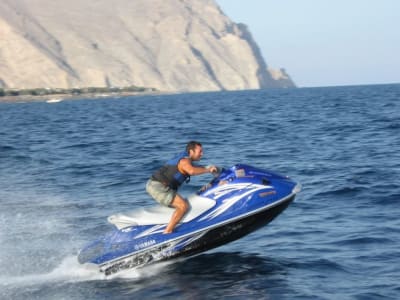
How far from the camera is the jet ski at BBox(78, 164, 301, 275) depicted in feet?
37.6

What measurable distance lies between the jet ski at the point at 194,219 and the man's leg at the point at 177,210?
0.10 meters

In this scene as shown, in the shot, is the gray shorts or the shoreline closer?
the gray shorts

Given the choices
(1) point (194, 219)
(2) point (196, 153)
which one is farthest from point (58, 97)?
(2) point (196, 153)

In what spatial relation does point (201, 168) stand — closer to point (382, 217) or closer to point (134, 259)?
→ point (134, 259)

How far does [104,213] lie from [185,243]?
192 inches

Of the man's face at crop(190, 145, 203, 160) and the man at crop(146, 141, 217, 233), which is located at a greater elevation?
the man's face at crop(190, 145, 203, 160)

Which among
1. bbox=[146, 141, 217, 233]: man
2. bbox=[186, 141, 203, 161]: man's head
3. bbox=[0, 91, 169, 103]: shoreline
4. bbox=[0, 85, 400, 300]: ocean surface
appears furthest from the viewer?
bbox=[0, 91, 169, 103]: shoreline

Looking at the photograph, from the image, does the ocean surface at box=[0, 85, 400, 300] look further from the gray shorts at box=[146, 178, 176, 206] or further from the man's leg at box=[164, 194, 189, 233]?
the gray shorts at box=[146, 178, 176, 206]

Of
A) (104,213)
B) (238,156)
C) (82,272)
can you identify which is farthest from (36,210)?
(238,156)

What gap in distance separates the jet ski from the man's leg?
0.34 feet

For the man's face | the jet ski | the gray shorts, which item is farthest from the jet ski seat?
the man's face

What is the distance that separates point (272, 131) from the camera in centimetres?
3616

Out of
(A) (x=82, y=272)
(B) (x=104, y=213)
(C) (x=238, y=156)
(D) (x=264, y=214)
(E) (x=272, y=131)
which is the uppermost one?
(D) (x=264, y=214)

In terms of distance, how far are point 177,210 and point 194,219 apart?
345 mm
